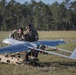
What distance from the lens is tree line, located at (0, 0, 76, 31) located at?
341 feet

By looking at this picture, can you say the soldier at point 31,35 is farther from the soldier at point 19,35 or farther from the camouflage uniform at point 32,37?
the soldier at point 19,35

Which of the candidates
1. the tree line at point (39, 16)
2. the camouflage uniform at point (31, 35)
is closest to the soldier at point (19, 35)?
the camouflage uniform at point (31, 35)

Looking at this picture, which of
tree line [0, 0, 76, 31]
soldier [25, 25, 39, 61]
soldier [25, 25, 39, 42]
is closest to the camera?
soldier [25, 25, 39, 61]

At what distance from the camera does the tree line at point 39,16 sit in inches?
4087

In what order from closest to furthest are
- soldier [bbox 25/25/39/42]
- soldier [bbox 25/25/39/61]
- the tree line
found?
soldier [bbox 25/25/39/61]
soldier [bbox 25/25/39/42]
the tree line

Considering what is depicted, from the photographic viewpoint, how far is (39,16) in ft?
357

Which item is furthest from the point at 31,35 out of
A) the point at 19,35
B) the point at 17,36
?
the point at 17,36

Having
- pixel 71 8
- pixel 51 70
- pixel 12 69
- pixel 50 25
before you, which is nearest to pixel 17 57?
pixel 12 69

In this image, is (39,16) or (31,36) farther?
(39,16)

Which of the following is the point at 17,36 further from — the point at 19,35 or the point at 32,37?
the point at 32,37

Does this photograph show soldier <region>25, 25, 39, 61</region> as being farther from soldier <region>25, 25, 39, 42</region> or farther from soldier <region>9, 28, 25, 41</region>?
soldier <region>9, 28, 25, 41</region>

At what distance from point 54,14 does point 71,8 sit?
389 inches

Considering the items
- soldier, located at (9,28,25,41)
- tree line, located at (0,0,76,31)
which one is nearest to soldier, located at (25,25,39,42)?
soldier, located at (9,28,25,41)

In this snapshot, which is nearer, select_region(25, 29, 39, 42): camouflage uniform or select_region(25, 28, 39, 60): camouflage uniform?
select_region(25, 28, 39, 60): camouflage uniform
